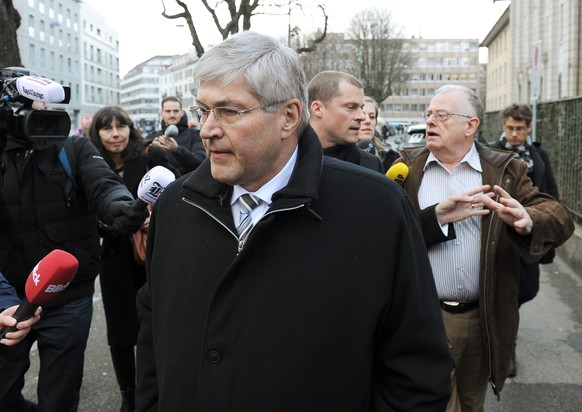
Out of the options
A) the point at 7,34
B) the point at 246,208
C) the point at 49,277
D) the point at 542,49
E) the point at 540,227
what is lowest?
the point at 49,277

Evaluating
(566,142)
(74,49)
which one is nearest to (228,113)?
(566,142)

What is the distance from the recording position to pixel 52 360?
3240 mm

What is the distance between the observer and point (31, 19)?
2544 inches

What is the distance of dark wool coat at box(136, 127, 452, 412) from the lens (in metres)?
1.79

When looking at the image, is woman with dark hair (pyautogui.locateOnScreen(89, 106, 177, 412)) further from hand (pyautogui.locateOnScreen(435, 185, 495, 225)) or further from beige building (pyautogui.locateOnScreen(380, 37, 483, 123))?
beige building (pyautogui.locateOnScreen(380, 37, 483, 123))

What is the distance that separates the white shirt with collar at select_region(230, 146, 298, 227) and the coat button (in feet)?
1.29

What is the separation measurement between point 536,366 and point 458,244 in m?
2.49

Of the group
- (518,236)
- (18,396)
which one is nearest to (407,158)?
(518,236)

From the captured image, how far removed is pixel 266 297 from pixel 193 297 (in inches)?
9.5

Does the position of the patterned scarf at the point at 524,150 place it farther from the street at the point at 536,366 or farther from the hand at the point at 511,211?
the hand at the point at 511,211

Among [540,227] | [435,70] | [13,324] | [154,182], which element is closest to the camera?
[13,324]

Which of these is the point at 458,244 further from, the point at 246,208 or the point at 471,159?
the point at 246,208

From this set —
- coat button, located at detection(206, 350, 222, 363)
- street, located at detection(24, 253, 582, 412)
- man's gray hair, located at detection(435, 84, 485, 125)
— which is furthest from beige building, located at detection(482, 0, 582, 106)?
coat button, located at detection(206, 350, 222, 363)

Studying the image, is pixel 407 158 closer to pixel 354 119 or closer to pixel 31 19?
pixel 354 119
